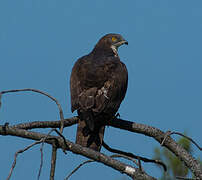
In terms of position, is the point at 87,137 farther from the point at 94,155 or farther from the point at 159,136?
the point at 94,155

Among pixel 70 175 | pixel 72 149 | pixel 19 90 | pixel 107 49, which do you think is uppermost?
pixel 107 49

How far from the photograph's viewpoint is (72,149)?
4125 mm

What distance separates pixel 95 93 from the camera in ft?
21.0

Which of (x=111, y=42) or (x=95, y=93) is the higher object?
(x=111, y=42)

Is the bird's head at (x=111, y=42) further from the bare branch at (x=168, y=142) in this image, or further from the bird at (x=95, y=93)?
the bare branch at (x=168, y=142)

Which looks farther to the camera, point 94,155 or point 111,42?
point 111,42

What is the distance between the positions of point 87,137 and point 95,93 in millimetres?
659

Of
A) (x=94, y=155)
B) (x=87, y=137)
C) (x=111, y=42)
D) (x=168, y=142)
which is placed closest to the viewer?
(x=94, y=155)

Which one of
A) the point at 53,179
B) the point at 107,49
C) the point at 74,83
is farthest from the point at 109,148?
the point at 107,49

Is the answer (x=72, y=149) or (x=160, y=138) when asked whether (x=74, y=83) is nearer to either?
(x=160, y=138)

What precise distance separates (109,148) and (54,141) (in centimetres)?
190

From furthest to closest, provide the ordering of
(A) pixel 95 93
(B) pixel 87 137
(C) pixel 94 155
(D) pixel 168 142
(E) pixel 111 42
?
(E) pixel 111 42 < (A) pixel 95 93 < (B) pixel 87 137 < (D) pixel 168 142 < (C) pixel 94 155

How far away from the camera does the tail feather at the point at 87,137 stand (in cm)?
609

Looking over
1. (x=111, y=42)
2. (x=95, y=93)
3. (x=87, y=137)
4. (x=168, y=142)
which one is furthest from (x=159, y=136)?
(x=111, y=42)
